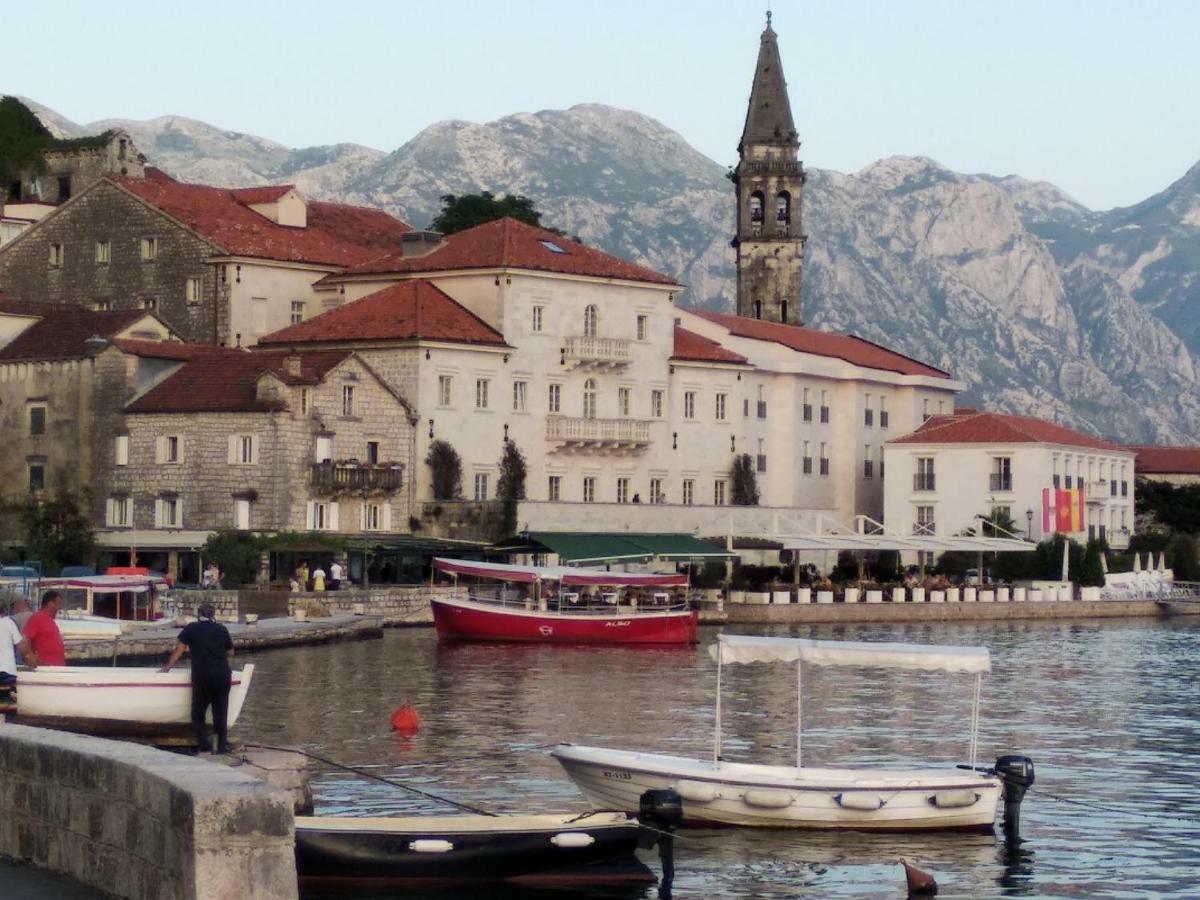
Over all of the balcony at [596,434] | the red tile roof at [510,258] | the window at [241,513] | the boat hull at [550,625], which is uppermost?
the red tile roof at [510,258]

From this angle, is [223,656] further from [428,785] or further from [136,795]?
[136,795]

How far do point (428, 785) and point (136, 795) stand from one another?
16.5 meters

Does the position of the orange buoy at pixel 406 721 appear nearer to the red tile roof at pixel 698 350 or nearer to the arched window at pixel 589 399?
the arched window at pixel 589 399

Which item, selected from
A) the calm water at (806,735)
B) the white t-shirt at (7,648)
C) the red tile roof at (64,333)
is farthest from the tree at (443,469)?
the white t-shirt at (7,648)

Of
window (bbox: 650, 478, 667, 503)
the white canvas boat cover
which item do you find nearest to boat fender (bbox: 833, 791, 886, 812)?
the white canvas boat cover

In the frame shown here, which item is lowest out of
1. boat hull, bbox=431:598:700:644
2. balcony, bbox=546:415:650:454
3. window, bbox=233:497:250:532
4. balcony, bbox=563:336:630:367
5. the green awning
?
boat hull, bbox=431:598:700:644

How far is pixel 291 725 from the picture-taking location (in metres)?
43.5

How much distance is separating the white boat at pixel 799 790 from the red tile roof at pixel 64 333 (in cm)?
5994

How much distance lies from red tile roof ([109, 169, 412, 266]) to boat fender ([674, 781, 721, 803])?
6819 centimetres

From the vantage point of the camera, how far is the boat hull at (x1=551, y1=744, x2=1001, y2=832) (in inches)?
1171

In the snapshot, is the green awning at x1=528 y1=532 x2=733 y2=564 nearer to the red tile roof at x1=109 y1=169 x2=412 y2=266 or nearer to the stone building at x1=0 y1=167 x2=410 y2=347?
the stone building at x1=0 y1=167 x2=410 y2=347

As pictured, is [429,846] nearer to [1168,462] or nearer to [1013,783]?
[1013,783]

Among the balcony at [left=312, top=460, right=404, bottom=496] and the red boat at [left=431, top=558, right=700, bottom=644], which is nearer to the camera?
the red boat at [left=431, top=558, right=700, bottom=644]

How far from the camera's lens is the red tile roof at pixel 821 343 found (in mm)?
112062
